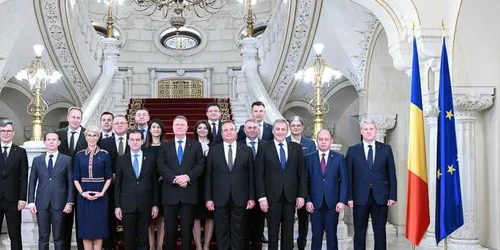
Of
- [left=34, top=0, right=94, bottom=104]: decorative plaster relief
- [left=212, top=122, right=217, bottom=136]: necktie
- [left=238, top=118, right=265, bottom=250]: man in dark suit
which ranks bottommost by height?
[left=238, top=118, right=265, bottom=250]: man in dark suit

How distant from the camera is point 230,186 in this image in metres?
5.23

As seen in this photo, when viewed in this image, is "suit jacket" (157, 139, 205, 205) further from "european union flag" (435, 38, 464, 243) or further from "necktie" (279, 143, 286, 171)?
"european union flag" (435, 38, 464, 243)

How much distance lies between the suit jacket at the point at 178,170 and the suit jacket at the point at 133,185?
0.12 metres

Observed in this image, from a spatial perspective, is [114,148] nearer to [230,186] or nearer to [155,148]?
[155,148]

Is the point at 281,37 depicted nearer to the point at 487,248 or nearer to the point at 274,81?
the point at 274,81

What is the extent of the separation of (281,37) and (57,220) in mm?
7394

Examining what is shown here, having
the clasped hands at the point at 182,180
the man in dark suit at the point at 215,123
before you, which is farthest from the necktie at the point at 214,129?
the clasped hands at the point at 182,180

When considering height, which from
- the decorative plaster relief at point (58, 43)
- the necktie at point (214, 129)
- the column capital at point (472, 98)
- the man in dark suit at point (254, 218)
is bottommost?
the man in dark suit at point (254, 218)

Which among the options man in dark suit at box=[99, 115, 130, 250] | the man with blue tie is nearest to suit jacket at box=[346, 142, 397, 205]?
the man with blue tie

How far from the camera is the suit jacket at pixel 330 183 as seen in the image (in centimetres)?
536

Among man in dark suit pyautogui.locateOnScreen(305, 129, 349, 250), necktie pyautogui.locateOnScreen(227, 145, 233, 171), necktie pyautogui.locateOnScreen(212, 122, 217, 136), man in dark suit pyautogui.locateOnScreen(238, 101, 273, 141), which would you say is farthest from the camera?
necktie pyautogui.locateOnScreen(212, 122, 217, 136)

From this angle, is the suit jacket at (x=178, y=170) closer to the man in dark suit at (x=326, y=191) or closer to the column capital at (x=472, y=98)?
the man in dark suit at (x=326, y=191)

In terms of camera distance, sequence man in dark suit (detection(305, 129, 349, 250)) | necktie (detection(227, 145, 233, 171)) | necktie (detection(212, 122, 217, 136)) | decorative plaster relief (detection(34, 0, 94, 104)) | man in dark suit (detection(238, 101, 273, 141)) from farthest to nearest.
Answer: decorative plaster relief (detection(34, 0, 94, 104)), necktie (detection(212, 122, 217, 136)), man in dark suit (detection(238, 101, 273, 141)), man in dark suit (detection(305, 129, 349, 250)), necktie (detection(227, 145, 233, 171))

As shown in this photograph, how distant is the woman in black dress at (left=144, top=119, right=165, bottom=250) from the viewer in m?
5.38
